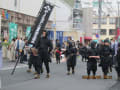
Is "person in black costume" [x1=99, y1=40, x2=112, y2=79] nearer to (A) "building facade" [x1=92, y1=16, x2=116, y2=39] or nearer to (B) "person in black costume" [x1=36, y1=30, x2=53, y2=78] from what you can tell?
(B) "person in black costume" [x1=36, y1=30, x2=53, y2=78]

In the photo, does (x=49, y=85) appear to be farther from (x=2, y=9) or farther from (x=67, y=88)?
(x=2, y=9)

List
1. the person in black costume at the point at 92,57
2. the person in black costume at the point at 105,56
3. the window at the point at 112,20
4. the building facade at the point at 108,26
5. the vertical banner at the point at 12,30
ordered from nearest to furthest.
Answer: the person in black costume at the point at 92,57, the person in black costume at the point at 105,56, the vertical banner at the point at 12,30, the window at the point at 112,20, the building facade at the point at 108,26

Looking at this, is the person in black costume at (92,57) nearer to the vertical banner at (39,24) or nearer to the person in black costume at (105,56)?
the person in black costume at (105,56)

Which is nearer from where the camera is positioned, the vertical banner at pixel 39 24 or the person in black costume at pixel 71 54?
the vertical banner at pixel 39 24

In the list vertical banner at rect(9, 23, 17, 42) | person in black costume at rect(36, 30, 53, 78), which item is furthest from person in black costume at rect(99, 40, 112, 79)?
vertical banner at rect(9, 23, 17, 42)

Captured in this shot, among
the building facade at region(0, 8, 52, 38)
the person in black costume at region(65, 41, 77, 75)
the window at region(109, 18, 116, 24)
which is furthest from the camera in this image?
the window at region(109, 18, 116, 24)

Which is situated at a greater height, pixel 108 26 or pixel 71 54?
pixel 108 26

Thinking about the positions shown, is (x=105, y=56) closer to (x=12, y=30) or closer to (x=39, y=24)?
(x=39, y=24)

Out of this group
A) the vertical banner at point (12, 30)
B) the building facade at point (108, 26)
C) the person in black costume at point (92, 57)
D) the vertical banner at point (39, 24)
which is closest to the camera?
the person in black costume at point (92, 57)

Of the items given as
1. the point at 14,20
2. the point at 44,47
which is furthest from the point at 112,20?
the point at 44,47

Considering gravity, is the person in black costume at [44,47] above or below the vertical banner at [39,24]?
below

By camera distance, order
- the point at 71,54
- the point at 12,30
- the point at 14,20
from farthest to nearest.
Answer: the point at 14,20 → the point at 12,30 → the point at 71,54

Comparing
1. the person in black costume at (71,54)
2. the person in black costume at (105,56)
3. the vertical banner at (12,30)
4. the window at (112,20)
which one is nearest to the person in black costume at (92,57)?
the person in black costume at (105,56)

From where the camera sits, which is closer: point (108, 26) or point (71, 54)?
point (71, 54)
